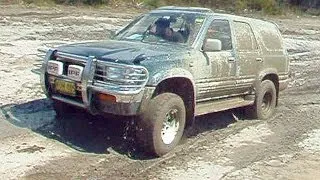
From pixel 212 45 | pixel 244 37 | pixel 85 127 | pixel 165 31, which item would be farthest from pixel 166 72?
pixel 244 37

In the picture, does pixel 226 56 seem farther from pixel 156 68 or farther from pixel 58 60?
pixel 58 60

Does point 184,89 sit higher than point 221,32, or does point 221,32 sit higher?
point 221,32

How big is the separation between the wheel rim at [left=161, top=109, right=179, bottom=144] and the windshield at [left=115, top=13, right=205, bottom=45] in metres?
1.13

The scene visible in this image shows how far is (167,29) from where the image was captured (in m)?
7.43

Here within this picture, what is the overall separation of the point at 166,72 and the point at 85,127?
5.65ft

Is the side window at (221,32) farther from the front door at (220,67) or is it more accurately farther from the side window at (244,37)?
the side window at (244,37)

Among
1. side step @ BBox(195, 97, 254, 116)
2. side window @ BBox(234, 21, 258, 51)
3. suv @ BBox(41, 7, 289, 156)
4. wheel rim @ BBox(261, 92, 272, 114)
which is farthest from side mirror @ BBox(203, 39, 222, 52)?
wheel rim @ BBox(261, 92, 272, 114)

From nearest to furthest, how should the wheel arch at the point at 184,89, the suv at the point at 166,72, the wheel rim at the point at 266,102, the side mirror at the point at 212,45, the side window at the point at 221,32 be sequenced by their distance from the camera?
1. the suv at the point at 166,72
2. the wheel arch at the point at 184,89
3. the side mirror at the point at 212,45
4. the side window at the point at 221,32
5. the wheel rim at the point at 266,102

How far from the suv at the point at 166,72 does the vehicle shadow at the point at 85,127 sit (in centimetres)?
30

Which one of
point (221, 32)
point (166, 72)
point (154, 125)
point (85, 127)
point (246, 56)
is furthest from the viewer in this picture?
point (246, 56)

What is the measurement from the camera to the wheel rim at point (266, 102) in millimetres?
8938

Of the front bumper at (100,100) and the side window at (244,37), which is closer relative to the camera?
the front bumper at (100,100)

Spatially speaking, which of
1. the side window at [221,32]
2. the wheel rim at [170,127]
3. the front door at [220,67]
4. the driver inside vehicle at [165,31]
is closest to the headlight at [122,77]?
the wheel rim at [170,127]

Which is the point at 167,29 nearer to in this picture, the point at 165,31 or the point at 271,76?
the point at 165,31
